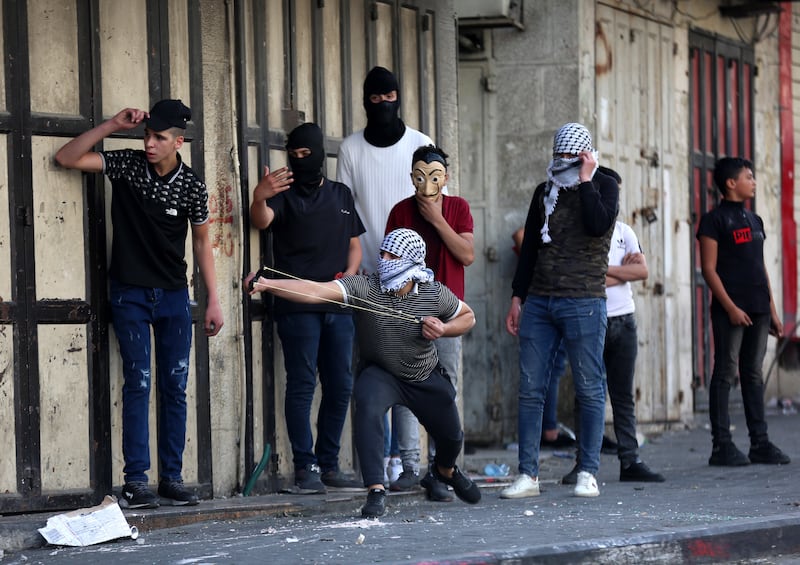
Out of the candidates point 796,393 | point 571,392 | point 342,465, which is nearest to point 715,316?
point 571,392

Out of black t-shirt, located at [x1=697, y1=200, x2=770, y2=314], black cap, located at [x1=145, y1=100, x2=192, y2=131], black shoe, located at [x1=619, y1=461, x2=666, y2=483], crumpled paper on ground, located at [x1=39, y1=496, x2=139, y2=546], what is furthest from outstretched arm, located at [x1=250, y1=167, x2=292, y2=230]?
black t-shirt, located at [x1=697, y1=200, x2=770, y2=314]

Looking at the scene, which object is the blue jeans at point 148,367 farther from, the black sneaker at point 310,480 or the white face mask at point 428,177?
the white face mask at point 428,177

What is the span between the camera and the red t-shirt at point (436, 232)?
8.85 m

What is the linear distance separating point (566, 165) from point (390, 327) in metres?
1.58

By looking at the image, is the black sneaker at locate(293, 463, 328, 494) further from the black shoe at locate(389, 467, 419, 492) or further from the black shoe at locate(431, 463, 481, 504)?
the black shoe at locate(431, 463, 481, 504)

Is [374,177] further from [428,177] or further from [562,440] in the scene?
[562,440]

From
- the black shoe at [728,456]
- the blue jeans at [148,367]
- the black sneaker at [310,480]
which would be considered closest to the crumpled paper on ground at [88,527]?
the blue jeans at [148,367]

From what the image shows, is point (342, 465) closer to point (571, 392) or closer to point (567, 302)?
point (567, 302)

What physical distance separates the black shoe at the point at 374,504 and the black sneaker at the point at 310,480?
0.96 meters

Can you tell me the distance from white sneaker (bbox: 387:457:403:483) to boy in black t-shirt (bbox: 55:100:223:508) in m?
1.39

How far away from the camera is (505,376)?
12.9m

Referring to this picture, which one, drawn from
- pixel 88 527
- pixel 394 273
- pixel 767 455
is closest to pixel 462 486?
pixel 394 273

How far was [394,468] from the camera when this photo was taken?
29.8ft

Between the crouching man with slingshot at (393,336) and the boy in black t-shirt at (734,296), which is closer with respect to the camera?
the crouching man with slingshot at (393,336)
